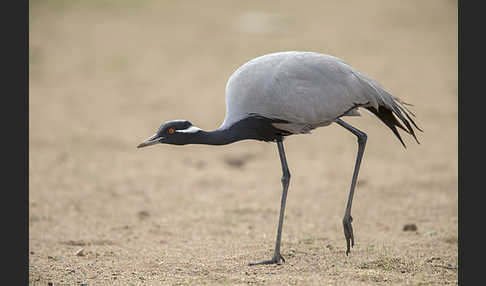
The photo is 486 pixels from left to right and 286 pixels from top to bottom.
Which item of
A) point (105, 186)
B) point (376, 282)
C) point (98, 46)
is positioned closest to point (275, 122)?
point (376, 282)

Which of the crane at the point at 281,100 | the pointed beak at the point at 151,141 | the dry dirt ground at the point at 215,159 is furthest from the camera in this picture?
the dry dirt ground at the point at 215,159

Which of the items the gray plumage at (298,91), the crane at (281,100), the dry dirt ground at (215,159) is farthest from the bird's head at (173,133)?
the dry dirt ground at (215,159)

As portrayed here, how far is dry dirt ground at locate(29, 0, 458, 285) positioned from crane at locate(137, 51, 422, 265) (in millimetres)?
1041

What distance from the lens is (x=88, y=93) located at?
41.2 ft

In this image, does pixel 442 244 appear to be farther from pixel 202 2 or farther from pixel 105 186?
pixel 202 2

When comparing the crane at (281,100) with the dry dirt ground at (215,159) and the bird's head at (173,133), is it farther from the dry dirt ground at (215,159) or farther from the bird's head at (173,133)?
the dry dirt ground at (215,159)

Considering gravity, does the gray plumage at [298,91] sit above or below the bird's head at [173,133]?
above

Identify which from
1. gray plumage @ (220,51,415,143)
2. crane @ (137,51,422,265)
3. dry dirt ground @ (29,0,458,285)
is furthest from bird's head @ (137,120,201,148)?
dry dirt ground @ (29,0,458,285)

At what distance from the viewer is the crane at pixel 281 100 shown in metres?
5.11

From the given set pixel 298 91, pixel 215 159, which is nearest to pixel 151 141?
pixel 298 91

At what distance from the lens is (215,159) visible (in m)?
10.1

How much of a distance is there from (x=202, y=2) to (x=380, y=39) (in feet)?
20.0

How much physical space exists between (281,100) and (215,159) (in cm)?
506

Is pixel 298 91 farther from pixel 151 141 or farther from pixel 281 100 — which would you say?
pixel 151 141
